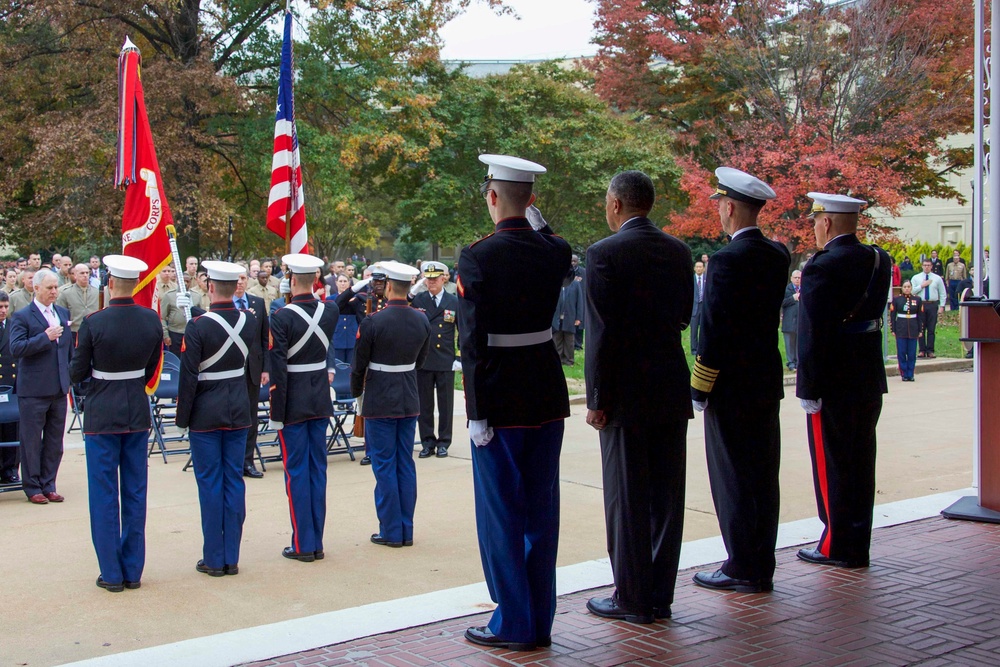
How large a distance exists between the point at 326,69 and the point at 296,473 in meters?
18.4

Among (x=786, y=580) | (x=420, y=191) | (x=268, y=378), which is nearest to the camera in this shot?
(x=786, y=580)

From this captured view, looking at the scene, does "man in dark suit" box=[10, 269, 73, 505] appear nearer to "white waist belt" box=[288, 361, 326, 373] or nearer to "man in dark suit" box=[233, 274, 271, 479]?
"man in dark suit" box=[233, 274, 271, 479]

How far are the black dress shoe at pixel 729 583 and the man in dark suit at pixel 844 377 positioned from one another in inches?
29.9

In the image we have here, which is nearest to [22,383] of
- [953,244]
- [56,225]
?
[56,225]

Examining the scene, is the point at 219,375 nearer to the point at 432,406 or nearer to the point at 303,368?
the point at 303,368

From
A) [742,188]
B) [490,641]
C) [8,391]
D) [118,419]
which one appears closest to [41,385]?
[8,391]

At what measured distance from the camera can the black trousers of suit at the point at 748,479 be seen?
5.56 metres

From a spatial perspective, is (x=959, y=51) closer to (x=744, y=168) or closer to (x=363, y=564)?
(x=744, y=168)

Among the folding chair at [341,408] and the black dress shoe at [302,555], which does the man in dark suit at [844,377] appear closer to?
the black dress shoe at [302,555]

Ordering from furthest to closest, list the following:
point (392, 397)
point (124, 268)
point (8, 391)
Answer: point (8, 391) < point (392, 397) < point (124, 268)

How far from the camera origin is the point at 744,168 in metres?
25.1

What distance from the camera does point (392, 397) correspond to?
7.60 metres

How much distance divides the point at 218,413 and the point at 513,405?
278cm

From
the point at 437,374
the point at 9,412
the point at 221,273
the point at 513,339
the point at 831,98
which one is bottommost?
the point at 9,412
